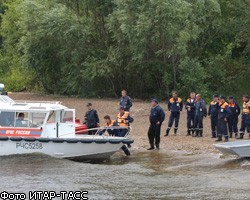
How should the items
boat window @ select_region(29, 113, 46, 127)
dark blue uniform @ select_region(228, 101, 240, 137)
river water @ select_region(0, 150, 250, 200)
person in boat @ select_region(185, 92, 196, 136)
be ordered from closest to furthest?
river water @ select_region(0, 150, 250, 200) < boat window @ select_region(29, 113, 46, 127) < dark blue uniform @ select_region(228, 101, 240, 137) < person in boat @ select_region(185, 92, 196, 136)

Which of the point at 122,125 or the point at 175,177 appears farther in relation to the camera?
the point at 122,125

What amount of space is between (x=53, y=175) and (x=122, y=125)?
4.46 m

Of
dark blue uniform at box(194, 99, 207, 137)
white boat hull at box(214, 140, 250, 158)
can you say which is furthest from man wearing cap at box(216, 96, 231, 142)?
white boat hull at box(214, 140, 250, 158)

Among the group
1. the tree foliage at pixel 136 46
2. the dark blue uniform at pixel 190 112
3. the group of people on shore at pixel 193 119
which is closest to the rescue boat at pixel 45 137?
the group of people on shore at pixel 193 119

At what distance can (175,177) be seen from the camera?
1636 cm

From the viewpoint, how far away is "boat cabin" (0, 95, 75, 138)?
1897cm

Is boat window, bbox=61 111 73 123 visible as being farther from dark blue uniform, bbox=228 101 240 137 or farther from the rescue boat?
dark blue uniform, bbox=228 101 240 137

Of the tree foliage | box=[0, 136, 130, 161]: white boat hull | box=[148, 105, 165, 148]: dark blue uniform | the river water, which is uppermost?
the tree foliage

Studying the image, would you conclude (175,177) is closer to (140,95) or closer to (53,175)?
(53,175)

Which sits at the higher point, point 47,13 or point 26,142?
point 47,13

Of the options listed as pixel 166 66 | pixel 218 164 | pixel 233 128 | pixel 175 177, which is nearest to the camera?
pixel 175 177

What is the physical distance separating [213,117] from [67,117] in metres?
5.69

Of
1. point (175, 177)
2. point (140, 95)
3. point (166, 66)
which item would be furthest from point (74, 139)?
point (140, 95)

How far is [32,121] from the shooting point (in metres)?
19.2
